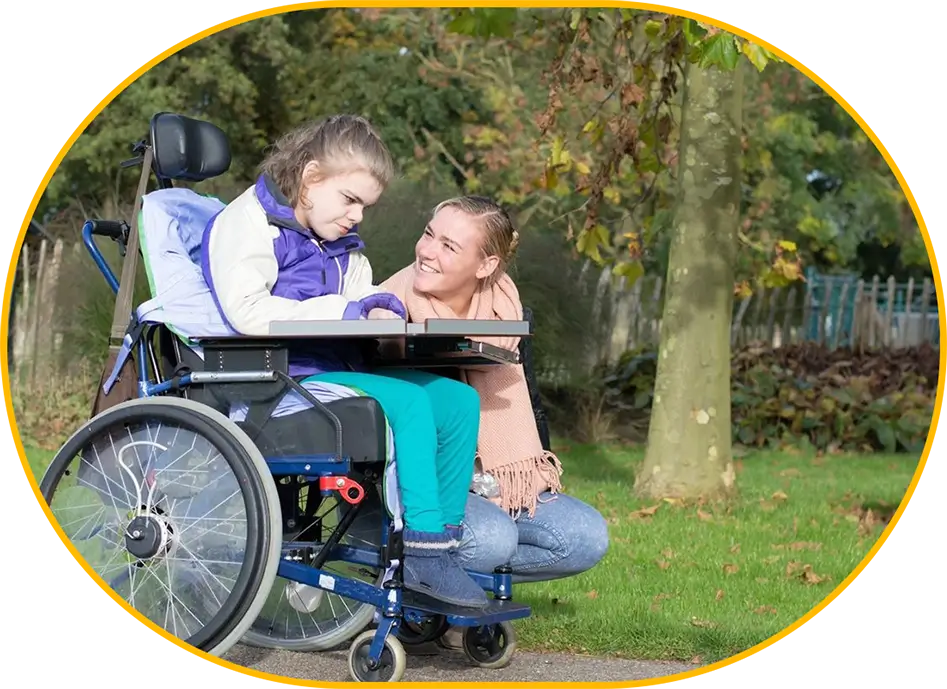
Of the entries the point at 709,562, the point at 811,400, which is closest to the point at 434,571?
the point at 709,562

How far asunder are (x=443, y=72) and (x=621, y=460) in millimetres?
5998

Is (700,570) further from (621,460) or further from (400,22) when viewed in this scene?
(400,22)

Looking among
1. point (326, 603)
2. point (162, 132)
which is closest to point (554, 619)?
point (326, 603)

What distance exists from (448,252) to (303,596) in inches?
44.7

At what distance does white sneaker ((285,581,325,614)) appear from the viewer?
158 inches

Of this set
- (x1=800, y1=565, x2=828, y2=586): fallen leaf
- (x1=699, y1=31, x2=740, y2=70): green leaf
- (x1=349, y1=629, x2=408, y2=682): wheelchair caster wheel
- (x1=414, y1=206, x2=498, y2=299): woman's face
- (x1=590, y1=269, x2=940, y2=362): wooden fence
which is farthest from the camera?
(x1=590, y1=269, x2=940, y2=362): wooden fence

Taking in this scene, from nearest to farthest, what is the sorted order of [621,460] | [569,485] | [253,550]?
[253,550], [569,485], [621,460]

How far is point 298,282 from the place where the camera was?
3.59 meters

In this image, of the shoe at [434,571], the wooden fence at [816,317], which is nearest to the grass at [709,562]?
the shoe at [434,571]

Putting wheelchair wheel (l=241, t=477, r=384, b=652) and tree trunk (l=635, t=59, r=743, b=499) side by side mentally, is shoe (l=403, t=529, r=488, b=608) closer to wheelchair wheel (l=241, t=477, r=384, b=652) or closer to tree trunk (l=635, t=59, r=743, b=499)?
wheelchair wheel (l=241, t=477, r=384, b=652)

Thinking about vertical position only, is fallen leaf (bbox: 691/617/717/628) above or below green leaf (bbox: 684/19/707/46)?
below

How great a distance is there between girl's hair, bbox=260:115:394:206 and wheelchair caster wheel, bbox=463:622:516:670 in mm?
1366

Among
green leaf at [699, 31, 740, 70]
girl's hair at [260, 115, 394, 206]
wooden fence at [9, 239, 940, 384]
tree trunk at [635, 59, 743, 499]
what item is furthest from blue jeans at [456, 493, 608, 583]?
wooden fence at [9, 239, 940, 384]

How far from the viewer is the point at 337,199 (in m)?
3.55
